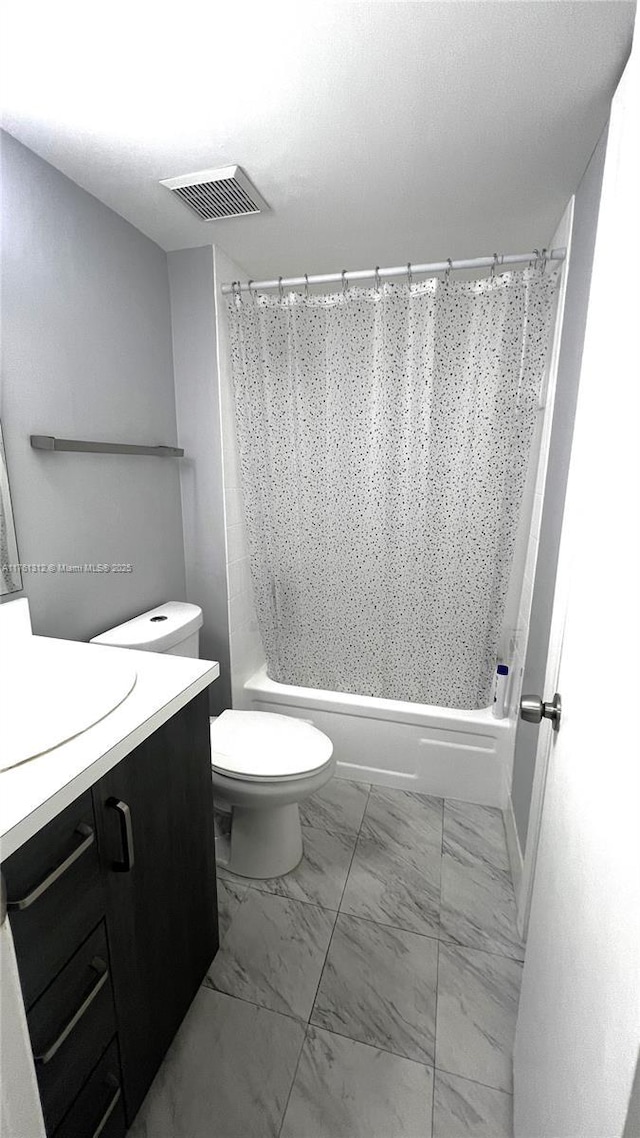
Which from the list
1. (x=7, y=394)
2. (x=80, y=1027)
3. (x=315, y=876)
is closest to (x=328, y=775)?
(x=315, y=876)

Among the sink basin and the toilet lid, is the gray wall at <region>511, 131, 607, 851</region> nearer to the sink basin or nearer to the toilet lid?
the toilet lid

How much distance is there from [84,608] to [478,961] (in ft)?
5.02

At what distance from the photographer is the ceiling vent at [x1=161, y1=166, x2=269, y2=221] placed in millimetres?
1357

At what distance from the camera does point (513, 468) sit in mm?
1704

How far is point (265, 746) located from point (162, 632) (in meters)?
0.50

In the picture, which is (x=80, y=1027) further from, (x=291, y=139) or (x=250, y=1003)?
(x=291, y=139)

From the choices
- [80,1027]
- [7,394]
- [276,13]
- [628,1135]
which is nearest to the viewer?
[628,1135]

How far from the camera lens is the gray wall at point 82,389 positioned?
1252mm

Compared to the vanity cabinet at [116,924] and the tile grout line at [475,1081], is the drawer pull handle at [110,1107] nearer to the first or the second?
the vanity cabinet at [116,924]

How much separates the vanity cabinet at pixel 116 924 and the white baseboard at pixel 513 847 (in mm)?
989

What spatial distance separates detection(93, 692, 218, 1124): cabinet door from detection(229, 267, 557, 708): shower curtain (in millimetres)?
1028

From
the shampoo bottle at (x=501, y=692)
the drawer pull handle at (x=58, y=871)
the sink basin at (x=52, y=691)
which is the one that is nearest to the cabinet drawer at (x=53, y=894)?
the drawer pull handle at (x=58, y=871)

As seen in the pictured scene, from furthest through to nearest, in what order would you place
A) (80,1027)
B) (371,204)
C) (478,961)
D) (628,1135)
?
(371,204)
(478,961)
(80,1027)
(628,1135)

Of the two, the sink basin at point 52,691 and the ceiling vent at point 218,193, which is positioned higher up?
the ceiling vent at point 218,193
